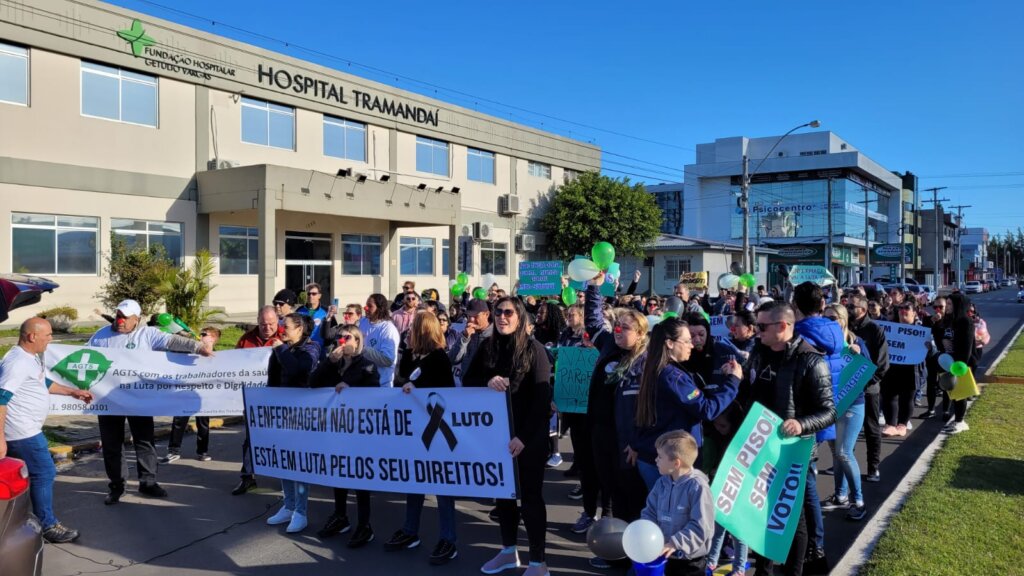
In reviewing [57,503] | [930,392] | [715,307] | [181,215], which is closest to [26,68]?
[181,215]

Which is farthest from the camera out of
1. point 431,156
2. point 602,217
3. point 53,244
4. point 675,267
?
point 675,267

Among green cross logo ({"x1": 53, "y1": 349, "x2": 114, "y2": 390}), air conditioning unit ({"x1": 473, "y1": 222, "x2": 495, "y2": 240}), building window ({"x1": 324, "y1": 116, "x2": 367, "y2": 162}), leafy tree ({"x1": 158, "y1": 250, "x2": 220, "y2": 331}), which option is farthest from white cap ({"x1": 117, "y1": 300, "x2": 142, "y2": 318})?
air conditioning unit ({"x1": 473, "y1": 222, "x2": 495, "y2": 240})

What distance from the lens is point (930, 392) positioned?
10.5 metres

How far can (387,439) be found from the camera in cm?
532

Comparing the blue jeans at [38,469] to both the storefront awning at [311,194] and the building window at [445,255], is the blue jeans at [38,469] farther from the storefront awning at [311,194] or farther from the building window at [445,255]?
the building window at [445,255]

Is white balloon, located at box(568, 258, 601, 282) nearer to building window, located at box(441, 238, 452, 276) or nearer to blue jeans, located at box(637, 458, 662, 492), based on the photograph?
blue jeans, located at box(637, 458, 662, 492)

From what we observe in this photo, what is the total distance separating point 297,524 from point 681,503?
3.47 m

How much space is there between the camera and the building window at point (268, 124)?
83.3ft

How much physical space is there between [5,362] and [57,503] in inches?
81.0

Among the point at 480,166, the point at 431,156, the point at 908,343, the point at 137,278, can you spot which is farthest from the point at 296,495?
the point at 480,166

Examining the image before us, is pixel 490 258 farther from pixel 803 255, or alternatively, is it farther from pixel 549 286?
pixel 803 255

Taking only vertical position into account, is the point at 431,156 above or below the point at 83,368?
above

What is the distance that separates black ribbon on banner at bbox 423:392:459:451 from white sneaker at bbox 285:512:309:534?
1499 millimetres

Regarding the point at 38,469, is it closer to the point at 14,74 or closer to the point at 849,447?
the point at 849,447
